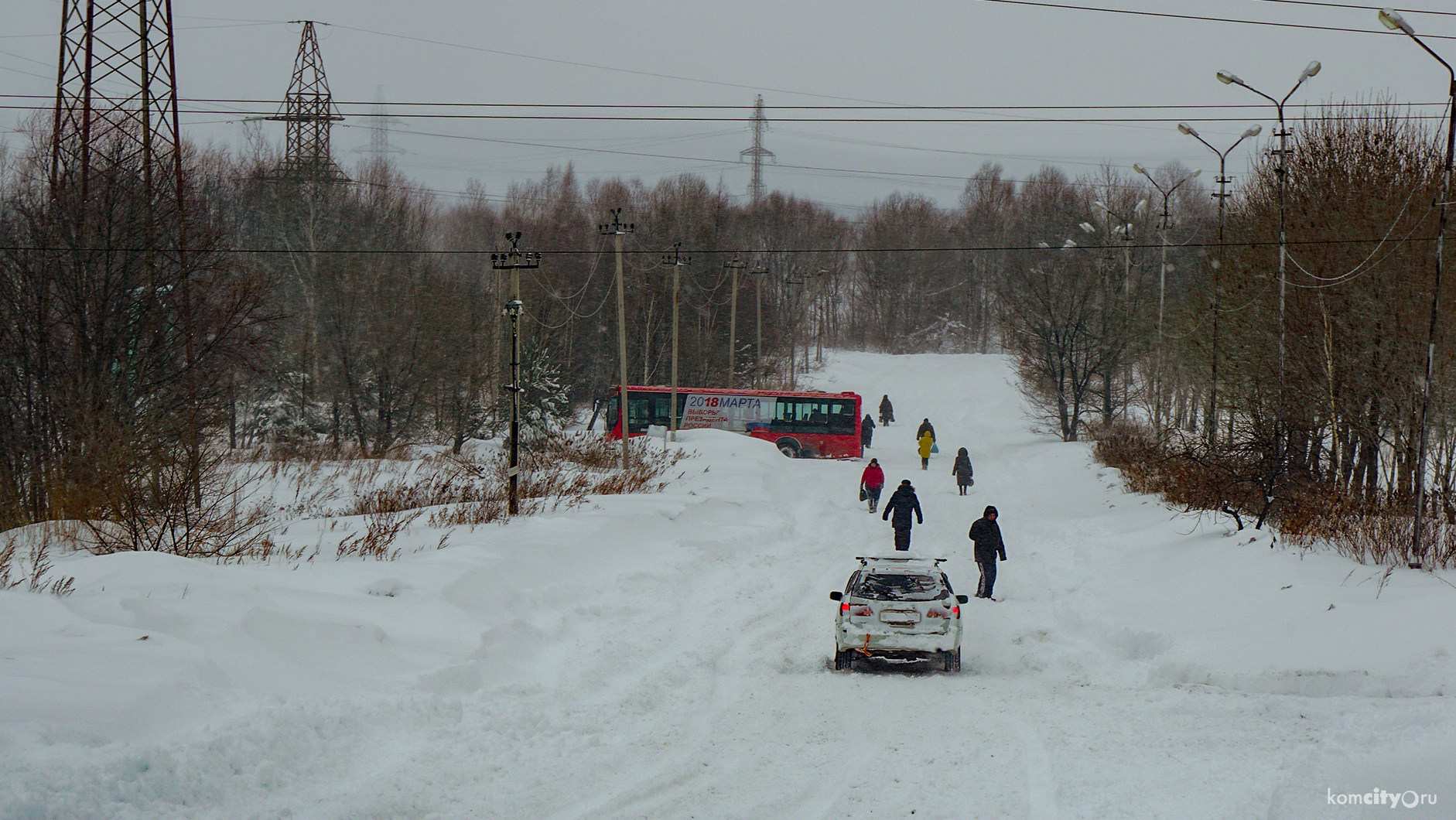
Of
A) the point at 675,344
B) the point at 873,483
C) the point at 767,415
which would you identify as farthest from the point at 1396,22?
the point at 767,415

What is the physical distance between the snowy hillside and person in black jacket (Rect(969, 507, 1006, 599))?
0.41 metres

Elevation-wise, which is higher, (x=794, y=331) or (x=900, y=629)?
(x=794, y=331)

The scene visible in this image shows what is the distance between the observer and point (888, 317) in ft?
296

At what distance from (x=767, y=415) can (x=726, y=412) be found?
188 cm

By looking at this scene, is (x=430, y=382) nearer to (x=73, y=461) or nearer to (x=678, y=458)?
(x=678, y=458)

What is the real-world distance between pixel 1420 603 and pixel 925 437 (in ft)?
78.4

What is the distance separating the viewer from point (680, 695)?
10102 mm

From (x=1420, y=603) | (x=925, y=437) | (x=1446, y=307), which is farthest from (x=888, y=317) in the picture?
(x=1420, y=603)

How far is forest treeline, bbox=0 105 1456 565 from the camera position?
64.0ft

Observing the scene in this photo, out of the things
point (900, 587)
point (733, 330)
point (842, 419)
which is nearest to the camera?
point (900, 587)

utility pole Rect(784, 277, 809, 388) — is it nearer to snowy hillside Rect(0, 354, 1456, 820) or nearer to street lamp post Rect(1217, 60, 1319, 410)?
street lamp post Rect(1217, 60, 1319, 410)

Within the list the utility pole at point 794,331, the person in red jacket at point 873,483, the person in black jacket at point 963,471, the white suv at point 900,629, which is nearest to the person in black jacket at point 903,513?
the person in red jacket at point 873,483

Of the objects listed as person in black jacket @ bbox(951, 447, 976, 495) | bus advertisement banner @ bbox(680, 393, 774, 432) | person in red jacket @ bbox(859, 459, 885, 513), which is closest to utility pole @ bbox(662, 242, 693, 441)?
bus advertisement banner @ bbox(680, 393, 774, 432)

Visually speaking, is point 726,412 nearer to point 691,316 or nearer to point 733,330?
point 733,330
